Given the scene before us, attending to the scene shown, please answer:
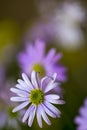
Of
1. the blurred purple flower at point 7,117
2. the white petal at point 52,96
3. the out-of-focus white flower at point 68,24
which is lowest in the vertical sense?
the white petal at point 52,96

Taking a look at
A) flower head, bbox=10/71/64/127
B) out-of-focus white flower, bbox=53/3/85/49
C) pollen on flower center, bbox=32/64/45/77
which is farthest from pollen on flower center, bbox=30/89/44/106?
out-of-focus white flower, bbox=53/3/85/49

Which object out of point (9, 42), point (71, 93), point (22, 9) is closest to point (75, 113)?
point (71, 93)

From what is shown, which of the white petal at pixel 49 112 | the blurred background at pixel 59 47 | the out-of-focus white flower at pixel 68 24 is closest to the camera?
the white petal at pixel 49 112

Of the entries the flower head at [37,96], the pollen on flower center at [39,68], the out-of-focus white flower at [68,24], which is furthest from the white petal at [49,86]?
the out-of-focus white flower at [68,24]

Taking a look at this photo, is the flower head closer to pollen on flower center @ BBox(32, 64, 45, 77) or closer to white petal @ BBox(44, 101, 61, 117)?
white petal @ BBox(44, 101, 61, 117)

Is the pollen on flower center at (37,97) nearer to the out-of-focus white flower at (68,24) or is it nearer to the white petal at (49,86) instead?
the white petal at (49,86)

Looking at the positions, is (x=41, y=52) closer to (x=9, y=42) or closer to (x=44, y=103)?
(x=44, y=103)

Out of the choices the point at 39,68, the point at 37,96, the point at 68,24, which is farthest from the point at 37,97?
the point at 68,24
